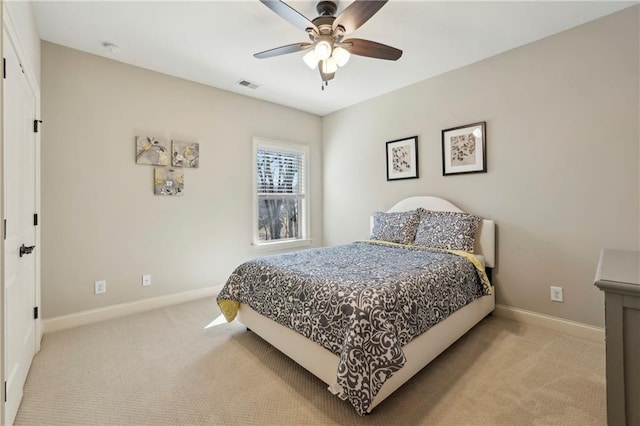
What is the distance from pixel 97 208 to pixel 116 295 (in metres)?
0.92

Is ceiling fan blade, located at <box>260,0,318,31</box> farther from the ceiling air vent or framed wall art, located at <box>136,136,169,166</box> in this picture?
framed wall art, located at <box>136,136,169,166</box>

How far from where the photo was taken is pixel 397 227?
3268 millimetres

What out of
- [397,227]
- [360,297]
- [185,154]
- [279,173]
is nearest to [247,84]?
[185,154]

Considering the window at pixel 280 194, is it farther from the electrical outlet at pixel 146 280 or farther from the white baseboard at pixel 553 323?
the white baseboard at pixel 553 323

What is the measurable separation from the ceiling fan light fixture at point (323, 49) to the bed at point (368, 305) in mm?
1532

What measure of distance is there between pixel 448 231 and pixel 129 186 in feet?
11.1

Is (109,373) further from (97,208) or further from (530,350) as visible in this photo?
(530,350)

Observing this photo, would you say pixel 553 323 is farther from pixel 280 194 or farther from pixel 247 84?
pixel 247 84

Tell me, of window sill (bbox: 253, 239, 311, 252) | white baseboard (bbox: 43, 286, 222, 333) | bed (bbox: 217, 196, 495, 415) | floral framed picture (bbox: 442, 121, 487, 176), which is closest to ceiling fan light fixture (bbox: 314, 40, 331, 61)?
bed (bbox: 217, 196, 495, 415)

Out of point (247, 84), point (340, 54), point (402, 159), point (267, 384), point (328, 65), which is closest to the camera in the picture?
point (267, 384)

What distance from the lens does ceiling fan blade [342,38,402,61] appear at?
6.70 ft

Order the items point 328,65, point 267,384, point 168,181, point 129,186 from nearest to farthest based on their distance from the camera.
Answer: point 267,384, point 328,65, point 129,186, point 168,181

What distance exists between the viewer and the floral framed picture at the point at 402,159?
353 cm

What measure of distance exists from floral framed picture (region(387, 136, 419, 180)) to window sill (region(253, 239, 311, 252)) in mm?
1702
